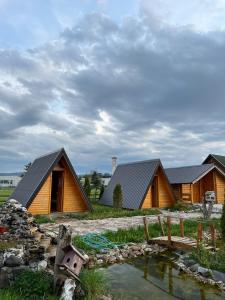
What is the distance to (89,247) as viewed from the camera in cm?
829

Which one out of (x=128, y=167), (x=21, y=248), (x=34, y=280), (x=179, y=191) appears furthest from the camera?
(x=179, y=191)

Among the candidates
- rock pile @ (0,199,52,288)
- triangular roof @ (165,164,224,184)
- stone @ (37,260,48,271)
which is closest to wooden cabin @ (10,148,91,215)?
rock pile @ (0,199,52,288)

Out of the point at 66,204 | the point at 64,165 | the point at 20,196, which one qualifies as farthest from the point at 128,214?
the point at 20,196

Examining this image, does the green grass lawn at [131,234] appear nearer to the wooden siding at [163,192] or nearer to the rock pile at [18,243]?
the rock pile at [18,243]

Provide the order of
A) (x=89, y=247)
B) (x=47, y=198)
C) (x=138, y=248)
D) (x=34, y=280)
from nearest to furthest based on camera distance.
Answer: (x=34, y=280) → (x=89, y=247) → (x=138, y=248) → (x=47, y=198)

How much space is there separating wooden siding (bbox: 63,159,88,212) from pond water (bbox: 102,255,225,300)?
27.4 ft

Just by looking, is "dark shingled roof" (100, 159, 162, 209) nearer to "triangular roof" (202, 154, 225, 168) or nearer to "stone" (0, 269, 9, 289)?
"stone" (0, 269, 9, 289)

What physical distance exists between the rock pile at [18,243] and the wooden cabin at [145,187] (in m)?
10.1

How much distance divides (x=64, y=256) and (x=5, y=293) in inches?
46.4

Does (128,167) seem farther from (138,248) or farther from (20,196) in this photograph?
(138,248)

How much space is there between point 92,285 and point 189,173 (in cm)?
1973

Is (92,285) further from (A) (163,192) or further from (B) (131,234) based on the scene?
(A) (163,192)

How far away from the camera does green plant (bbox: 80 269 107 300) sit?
501 cm

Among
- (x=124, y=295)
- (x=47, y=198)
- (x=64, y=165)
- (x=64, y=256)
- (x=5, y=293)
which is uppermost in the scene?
(x=64, y=165)
